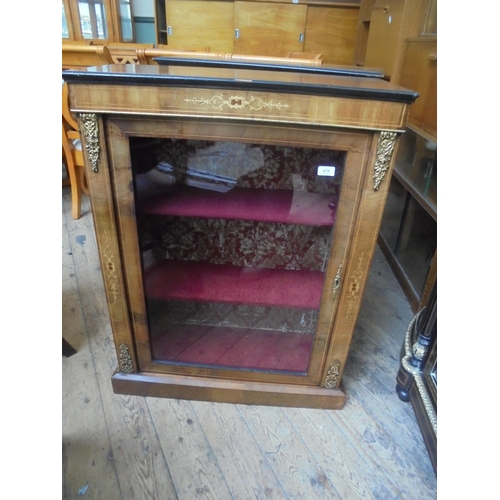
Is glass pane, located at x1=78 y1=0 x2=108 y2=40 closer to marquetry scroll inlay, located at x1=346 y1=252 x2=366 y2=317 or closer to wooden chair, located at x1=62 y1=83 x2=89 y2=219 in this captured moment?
wooden chair, located at x1=62 y1=83 x2=89 y2=219

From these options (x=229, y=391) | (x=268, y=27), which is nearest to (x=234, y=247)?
(x=229, y=391)

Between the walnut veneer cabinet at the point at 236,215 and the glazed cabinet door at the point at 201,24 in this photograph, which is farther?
the glazed cabinet door at the point at 201,24

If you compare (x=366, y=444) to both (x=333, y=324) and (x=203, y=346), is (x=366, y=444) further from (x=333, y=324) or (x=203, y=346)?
(x=203, y=346)

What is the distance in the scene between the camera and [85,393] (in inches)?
46.2

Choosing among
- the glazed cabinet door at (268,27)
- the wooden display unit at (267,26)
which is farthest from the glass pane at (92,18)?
the glazed cabinet door at (268,27)

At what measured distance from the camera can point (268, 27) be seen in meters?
3.30

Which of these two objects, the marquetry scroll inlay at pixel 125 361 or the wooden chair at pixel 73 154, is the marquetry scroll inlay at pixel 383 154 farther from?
the wooden chair at pixel 73 154

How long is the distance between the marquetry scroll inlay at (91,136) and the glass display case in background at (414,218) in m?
1.12

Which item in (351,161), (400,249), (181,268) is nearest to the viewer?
(351,161)

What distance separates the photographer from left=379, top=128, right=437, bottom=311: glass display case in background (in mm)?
1445

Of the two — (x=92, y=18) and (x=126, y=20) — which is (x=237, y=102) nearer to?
(x=92, y=18)

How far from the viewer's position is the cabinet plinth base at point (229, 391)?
1.13m
